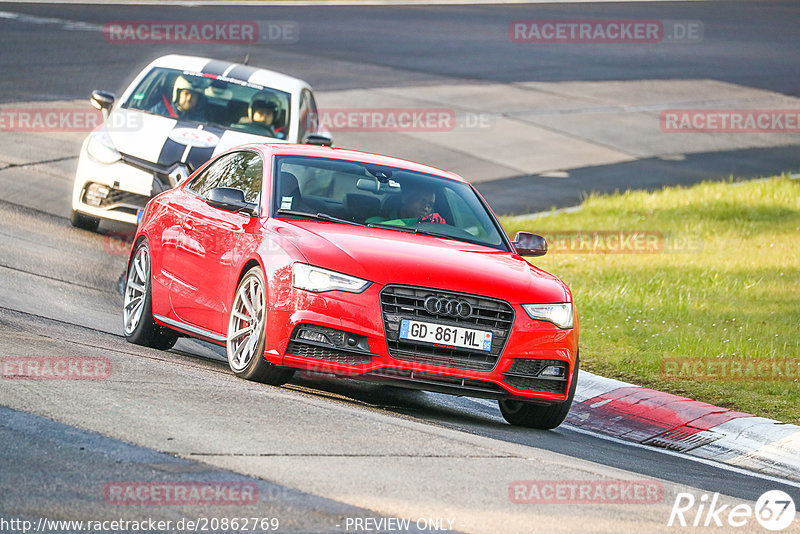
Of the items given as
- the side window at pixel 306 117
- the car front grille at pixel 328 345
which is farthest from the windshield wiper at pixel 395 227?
the side window at pixel 306 117

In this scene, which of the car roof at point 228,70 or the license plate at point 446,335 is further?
the car roof at point 228,70

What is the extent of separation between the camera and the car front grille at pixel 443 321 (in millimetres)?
7895

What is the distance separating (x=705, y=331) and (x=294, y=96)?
19.0ft

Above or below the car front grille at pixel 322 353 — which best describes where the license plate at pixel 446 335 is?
above

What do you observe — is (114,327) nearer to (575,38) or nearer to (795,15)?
(575,38)

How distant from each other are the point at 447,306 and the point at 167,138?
22.2 feet

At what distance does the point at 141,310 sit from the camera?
988cm

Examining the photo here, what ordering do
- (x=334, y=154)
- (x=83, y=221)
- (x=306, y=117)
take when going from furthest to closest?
(x=306, y=117) < (x=83, y=221) < (x=334, y=154)

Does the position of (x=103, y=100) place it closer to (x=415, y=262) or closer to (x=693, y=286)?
(x=693, y=286)

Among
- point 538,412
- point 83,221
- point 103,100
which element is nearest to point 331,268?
point 538,412

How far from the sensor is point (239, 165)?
9.82 metres

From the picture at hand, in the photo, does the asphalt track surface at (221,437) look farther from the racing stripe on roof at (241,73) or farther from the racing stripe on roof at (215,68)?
the racing stripe on roof at (241,73)

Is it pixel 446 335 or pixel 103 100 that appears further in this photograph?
pixel 103 100

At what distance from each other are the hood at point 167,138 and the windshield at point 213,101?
0.23m
